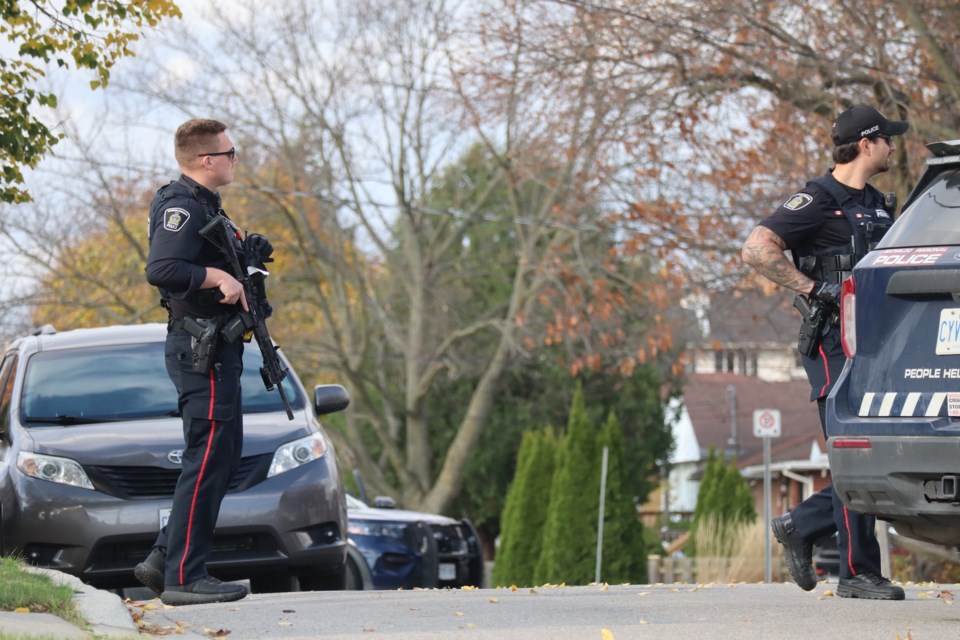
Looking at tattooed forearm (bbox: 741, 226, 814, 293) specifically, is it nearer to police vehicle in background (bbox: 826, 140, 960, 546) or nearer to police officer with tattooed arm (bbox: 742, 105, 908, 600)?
police officer with tattooed arm (bbox: 742, 105, 908, 600)

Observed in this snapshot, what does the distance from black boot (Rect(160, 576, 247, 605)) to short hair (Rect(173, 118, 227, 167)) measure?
6.10 ft

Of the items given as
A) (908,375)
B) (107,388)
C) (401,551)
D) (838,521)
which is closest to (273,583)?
(107,388)

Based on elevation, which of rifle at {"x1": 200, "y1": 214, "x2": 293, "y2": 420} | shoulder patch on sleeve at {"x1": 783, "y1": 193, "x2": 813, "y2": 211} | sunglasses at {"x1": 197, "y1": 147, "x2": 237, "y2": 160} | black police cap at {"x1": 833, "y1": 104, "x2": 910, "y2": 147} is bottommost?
rifle at {"x1": 200, "y1": 214, "x2": 293, "y2": 420}

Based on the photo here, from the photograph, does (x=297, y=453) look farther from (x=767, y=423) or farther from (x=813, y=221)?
(x=767, y=423)

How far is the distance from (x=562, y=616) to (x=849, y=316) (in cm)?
169

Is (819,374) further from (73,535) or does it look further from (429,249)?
(429,249)

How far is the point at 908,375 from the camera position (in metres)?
6.04

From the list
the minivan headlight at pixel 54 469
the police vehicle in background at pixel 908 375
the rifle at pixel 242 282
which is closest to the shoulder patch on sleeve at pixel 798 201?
the police vehicle in background at pixel 908 375

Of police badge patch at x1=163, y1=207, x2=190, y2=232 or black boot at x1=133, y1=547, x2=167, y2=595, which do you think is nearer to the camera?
police badge patch at x1=163, y1=207, x2=190, y2=232

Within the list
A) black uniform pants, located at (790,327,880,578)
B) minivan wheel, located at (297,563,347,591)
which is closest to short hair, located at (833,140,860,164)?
black uniform pants, located at (790,327,880,578)

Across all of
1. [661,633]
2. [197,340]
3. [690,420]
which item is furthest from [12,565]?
[690,420]

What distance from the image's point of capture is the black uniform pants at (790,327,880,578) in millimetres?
7207

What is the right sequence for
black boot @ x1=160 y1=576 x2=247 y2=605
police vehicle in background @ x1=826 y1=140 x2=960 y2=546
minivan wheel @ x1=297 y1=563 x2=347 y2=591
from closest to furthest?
police vehicle in background @ x1=826 y1=140 x2=960 y2=546, black boot @ x1=160 y1=576 x2=247 y2=605, minivan wheel @ x1=297 y1=563 x2=347 y2=591

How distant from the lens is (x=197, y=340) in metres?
7.07
